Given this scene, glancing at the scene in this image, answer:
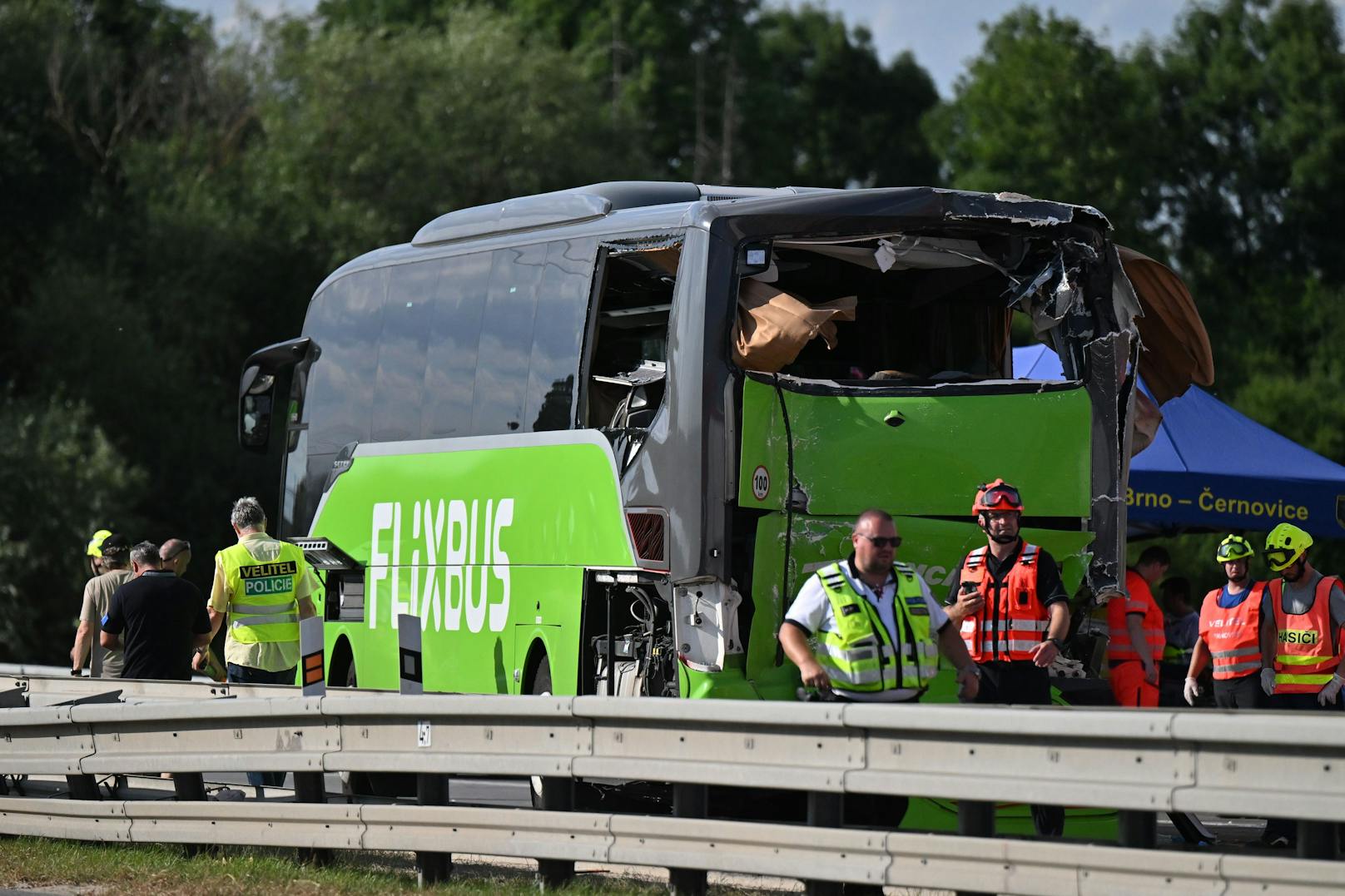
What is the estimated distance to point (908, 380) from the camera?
1139 cm

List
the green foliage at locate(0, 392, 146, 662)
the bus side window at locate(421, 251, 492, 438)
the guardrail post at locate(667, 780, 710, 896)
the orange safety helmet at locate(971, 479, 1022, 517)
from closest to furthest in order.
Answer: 1. the guardrail post at locate(667, 780, 710, 896)
2. the orange safety helmet at locate(971, 479, 1022, 517)
3. the bus side window at locate(421, 251, 492, 438)
4. the green foliage at locate(0, 392, 146, 662)

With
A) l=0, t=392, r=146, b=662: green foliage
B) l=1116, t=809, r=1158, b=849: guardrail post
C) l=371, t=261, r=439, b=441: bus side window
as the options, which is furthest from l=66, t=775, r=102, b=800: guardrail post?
l=0, t=392, r=146, b=662: green foliage

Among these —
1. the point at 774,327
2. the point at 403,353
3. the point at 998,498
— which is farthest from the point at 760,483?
the point at 403,353

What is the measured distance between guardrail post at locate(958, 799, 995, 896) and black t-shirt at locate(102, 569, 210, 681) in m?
7.06

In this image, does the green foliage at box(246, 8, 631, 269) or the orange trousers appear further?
the green foliage at box(246, 8, 631, 269)

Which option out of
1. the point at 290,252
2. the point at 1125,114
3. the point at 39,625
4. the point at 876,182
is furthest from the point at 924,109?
the point at 39,625

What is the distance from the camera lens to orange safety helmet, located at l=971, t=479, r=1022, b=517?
10.1 m

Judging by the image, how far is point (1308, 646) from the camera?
12828 millimetres

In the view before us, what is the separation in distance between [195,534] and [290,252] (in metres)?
7.31

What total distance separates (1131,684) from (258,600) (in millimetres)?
5724

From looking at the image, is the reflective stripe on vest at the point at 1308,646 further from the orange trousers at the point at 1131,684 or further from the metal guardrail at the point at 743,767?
the metal guardrail at the point at 743,767

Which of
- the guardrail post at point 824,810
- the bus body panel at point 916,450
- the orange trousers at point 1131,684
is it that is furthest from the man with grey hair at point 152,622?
the guardrail post at point 824,810

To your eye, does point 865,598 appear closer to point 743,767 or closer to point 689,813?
point 743,767

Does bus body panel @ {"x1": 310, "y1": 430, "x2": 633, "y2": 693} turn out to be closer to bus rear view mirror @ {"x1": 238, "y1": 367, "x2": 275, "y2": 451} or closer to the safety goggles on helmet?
bus rear view mirror @ {"x1": 238, "y1": 367, "x2": 275, "y2": 451}
